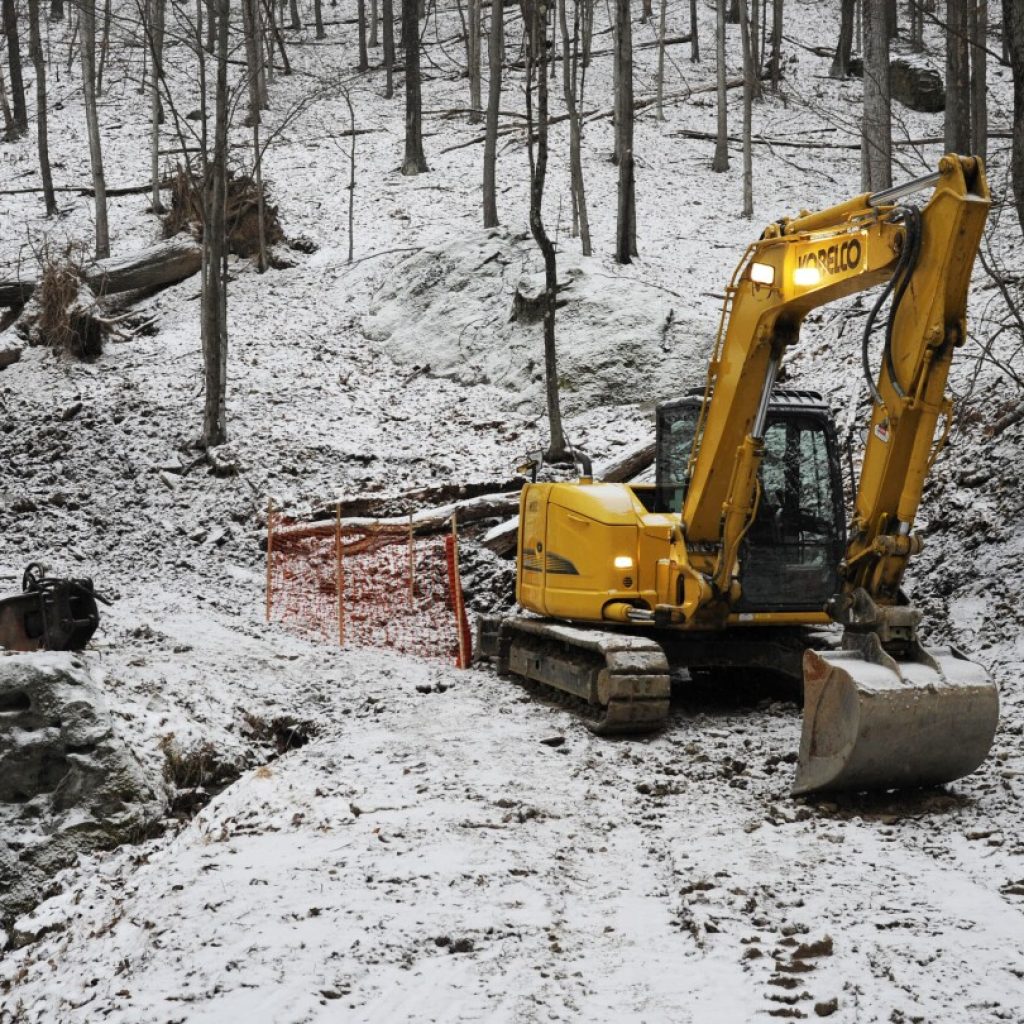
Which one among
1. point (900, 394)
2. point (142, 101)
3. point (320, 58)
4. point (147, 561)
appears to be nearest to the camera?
point (900, 394)

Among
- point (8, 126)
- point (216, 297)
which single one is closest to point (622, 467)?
point (216, 297)

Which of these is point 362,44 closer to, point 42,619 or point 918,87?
point 918,87

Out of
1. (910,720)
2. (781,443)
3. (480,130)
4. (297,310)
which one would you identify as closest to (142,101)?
(480,130)

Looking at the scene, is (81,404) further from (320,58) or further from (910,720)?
(320,58)

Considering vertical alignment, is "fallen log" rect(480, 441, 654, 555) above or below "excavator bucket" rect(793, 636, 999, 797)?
below

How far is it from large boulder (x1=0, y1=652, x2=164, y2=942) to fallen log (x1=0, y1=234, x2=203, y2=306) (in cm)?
1556

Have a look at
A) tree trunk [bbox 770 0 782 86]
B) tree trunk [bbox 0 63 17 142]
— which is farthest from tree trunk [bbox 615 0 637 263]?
tree trunk [bbox 0 63 17 142]

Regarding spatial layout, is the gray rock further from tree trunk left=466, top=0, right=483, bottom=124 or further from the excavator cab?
the excavator cab

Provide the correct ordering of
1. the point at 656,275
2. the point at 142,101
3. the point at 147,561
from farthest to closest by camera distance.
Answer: the point at 142,101
the point at 656,275
the point at 147,561

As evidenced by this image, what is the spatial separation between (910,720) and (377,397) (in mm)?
13390

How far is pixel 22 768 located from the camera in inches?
235

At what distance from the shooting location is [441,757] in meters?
7.07

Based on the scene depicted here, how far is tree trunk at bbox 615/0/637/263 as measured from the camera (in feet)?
64.4

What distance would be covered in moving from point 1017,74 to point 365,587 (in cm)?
849
